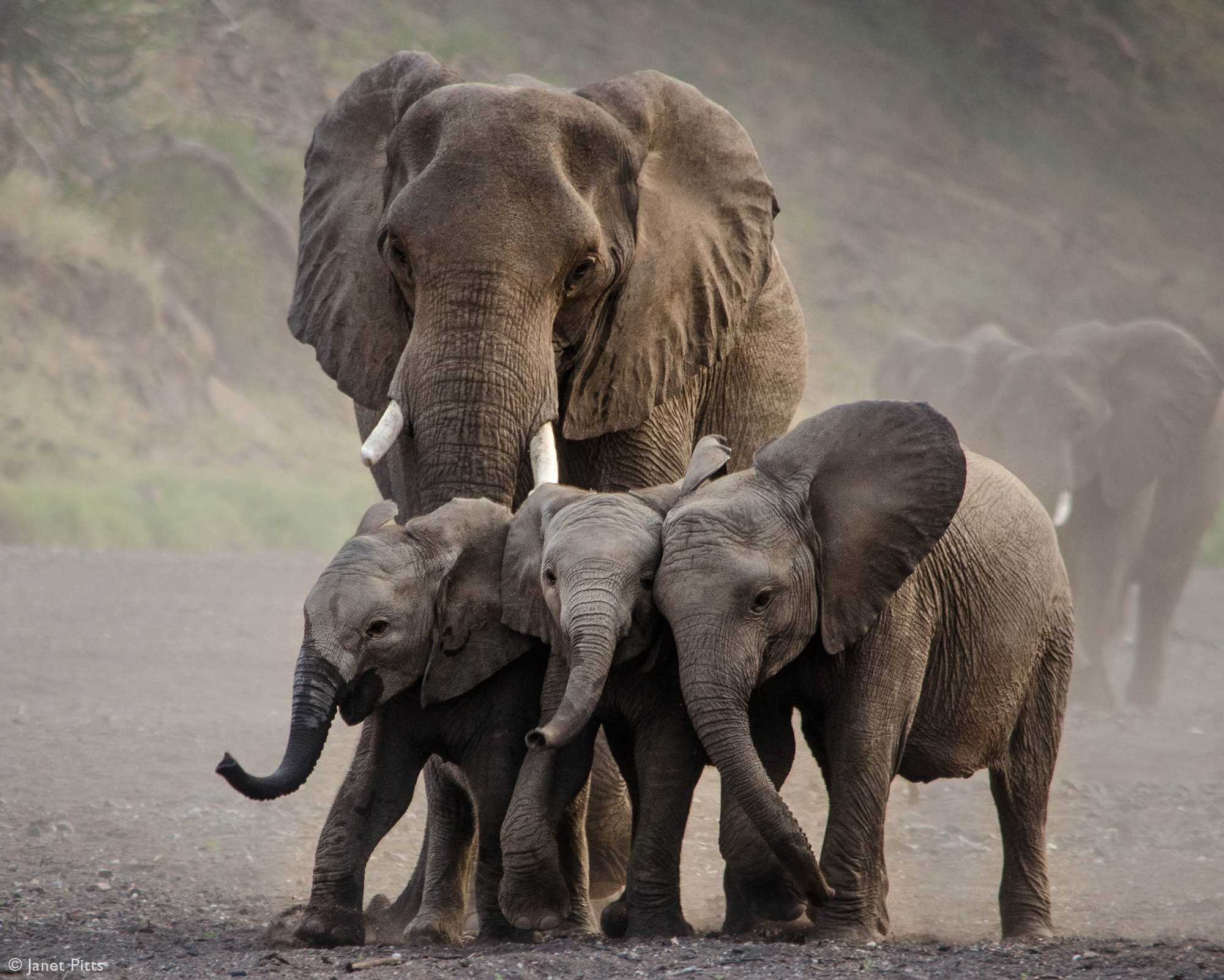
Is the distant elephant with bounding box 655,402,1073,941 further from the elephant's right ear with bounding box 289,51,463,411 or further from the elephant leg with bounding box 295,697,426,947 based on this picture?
the elephant's right ear with bounding box 289,51,463,411

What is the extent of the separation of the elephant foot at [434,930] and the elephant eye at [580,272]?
1.88 m

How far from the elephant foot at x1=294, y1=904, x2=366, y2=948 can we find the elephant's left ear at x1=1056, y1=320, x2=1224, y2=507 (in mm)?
10557

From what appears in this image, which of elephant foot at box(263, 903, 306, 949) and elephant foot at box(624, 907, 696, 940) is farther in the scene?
elephant foot at box(263, 903, 306, 949)

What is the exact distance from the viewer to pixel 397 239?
17.5 feet

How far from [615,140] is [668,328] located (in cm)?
63

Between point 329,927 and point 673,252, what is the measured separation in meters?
2.40

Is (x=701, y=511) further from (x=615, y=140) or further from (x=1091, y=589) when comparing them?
(x=1091, y=589)

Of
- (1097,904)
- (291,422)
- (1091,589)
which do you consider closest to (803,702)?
(1097,904)

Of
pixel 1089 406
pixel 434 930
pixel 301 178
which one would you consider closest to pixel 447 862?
pixel 434 930

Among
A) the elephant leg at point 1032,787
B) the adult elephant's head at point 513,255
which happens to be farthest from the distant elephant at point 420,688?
the elephant leg at point 1032,787

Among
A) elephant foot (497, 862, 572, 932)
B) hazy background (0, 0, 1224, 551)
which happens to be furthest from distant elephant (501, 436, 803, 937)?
hazy background (0, 0, 1224, 551)

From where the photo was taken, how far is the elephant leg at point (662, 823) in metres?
4.45

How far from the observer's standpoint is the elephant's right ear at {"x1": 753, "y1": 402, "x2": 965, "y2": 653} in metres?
4.47

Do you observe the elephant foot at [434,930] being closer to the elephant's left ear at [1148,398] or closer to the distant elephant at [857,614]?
the distant elephant at [857,614]
